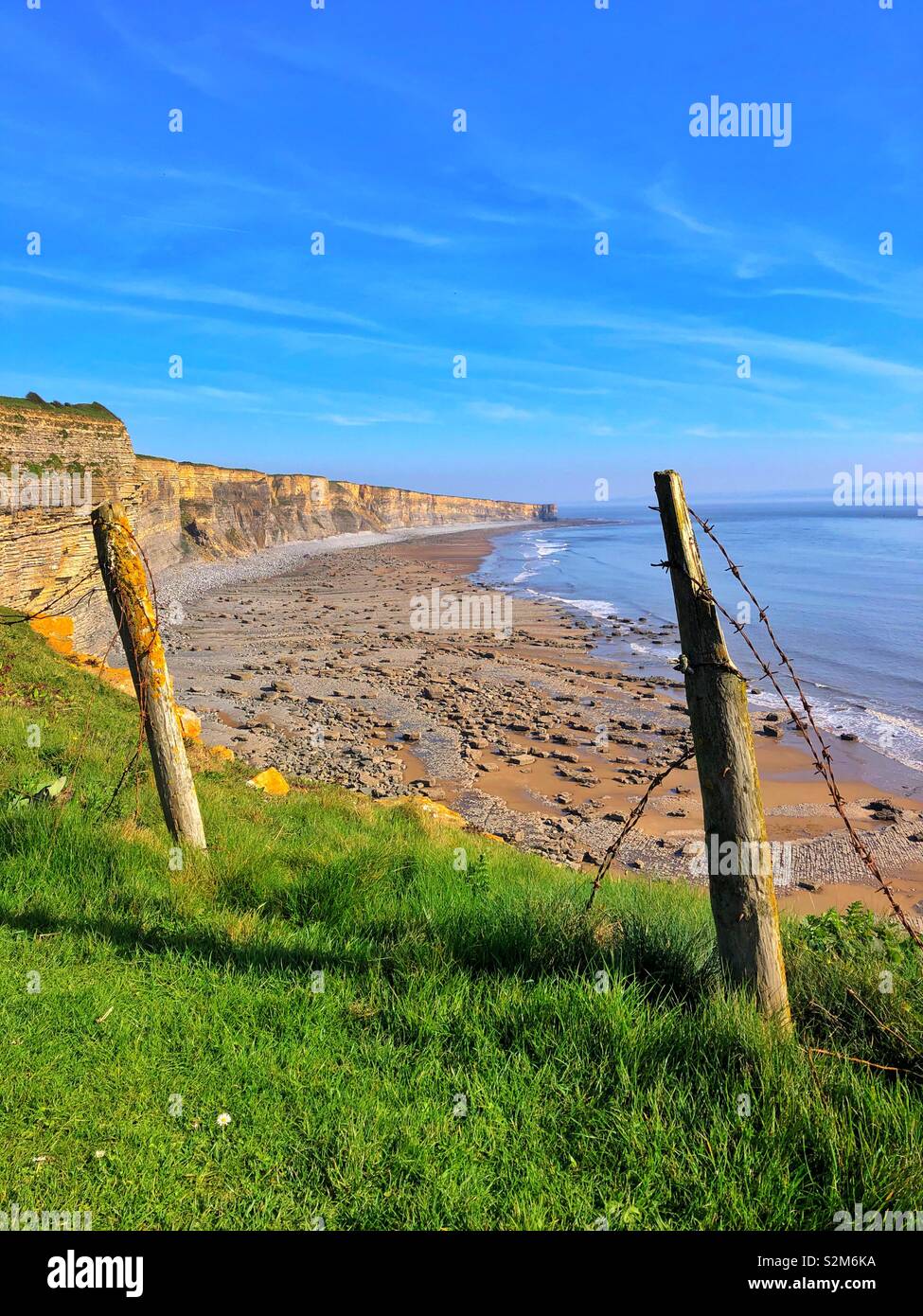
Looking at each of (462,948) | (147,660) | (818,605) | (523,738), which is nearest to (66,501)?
(523,738)

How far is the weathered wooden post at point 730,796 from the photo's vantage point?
10.9 feet

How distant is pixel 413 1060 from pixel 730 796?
6.49 ft

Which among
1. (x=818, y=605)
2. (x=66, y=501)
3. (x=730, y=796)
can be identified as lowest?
(x=730, y=796)

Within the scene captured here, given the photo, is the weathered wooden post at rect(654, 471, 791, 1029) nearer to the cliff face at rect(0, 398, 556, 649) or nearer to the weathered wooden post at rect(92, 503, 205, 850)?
the weathered wooden post at rect(92, 503, 205, 850)

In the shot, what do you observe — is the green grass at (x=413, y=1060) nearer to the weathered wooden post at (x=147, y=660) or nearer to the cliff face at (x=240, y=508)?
the weathered wooden post at (x=147, y=660)

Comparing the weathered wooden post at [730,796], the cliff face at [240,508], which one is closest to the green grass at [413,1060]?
the weathered wooden post at [730,796]

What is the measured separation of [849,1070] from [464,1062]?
168cm

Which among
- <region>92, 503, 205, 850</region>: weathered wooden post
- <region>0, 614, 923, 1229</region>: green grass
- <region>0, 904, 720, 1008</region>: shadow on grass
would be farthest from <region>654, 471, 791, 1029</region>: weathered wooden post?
<region>92, 503, 205, 850</region>: weathered wooden post

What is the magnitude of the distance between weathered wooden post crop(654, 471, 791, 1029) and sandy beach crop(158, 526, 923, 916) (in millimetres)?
6781

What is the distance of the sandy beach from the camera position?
1118 cm

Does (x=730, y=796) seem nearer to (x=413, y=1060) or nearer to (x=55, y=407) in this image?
(x=413, y=1060)

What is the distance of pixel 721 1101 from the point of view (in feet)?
9.59

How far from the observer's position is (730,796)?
132 inches

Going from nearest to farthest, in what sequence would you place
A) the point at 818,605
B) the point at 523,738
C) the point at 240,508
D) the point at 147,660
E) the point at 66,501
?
the point at 147,660 → the point at 523,738 → the point at 66,501 → the point at 818,605 → the point at 240,508
